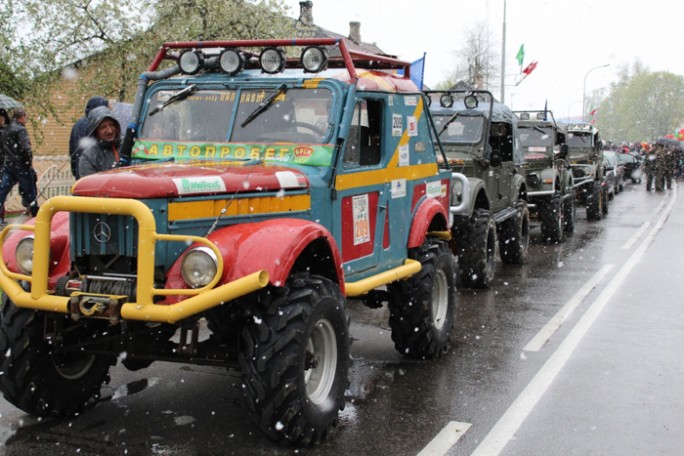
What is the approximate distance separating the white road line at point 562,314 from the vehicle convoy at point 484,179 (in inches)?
47.6

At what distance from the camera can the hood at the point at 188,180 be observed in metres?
5.00

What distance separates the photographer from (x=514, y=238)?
13.2 metres

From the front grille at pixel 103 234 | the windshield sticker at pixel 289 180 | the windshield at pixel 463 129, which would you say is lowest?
the front grille at pixel 103 234

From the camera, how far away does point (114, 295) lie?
4918mm

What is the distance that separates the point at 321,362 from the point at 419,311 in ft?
5.90

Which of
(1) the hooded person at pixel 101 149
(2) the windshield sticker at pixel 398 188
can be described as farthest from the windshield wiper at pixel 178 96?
(2) the windshield sticker at pixel 398 188

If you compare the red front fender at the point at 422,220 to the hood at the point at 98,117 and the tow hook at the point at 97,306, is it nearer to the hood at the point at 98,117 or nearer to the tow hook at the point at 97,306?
the hood at the point at 98,117

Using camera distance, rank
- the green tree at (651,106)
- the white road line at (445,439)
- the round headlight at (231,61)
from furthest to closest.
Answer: the green tree at (651,106), the round headlight at (231,61), the white road line at (445,439)

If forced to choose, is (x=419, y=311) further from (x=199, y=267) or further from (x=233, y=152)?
(x=199, y=267)

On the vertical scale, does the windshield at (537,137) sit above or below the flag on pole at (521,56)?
below

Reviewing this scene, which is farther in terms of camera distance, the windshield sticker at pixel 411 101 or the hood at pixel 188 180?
the windshield sticker at pixel 411 101

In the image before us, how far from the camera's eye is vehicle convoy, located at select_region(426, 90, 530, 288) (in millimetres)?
11070

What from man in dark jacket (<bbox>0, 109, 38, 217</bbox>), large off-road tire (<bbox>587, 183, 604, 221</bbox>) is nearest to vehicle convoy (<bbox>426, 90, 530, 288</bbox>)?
man in dark jacket (<bbox>0, 109, 38, 217</bbox>)

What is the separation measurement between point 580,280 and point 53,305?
839cm
